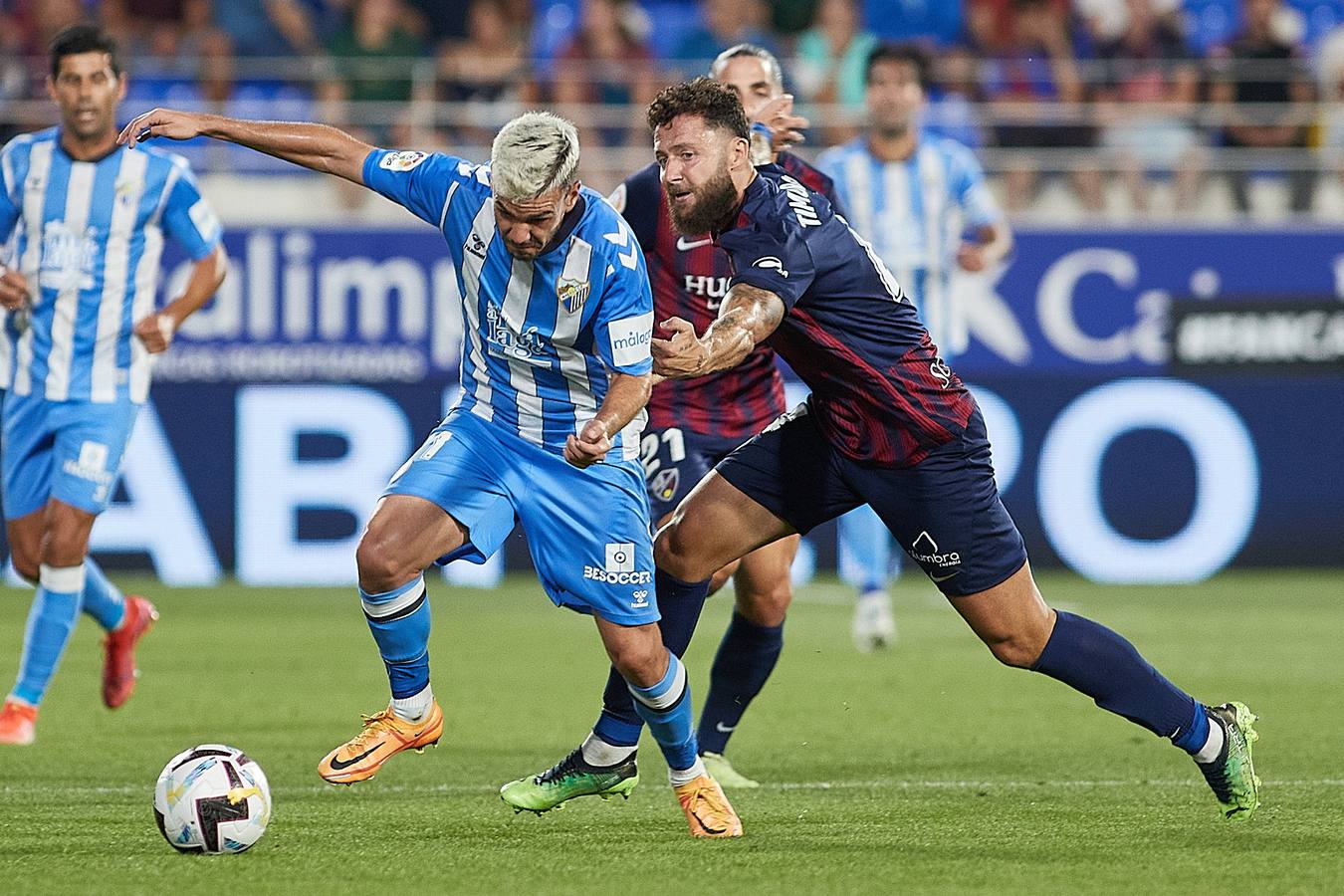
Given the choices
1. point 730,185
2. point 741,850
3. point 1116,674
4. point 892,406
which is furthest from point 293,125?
point 1116,674

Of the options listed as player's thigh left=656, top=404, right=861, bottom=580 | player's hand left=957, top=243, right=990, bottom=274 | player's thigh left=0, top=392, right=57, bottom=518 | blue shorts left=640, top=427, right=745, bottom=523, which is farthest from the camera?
player's hand left=957, top=243, right=990, bottom=274

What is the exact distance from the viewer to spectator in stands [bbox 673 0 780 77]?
14.6 metres

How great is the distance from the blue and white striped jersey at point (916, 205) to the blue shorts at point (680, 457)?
11.3 ft

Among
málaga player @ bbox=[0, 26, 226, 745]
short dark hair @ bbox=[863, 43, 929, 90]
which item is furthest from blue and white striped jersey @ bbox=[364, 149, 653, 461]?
short dark hair @ bbox=[863, 43, 929, 90]

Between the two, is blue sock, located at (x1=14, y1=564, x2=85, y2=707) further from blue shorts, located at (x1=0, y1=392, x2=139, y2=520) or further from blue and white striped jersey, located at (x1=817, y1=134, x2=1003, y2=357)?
blue and white striped jersey, located at (x1=817, y1=134, x2=1003, y2=357)

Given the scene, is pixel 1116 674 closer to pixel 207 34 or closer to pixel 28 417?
pixel 28 417

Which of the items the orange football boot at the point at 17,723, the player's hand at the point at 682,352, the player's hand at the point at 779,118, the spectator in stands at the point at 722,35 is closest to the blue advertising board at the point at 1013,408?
the spectator in stands at the point at 722,35

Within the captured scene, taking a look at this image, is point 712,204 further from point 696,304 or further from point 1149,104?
point 1149,104

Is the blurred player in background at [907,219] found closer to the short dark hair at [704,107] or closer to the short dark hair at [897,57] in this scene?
the short dark hair at [897,57]

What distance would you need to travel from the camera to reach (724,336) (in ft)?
16.8

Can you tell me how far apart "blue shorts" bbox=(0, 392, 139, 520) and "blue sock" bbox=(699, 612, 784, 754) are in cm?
250

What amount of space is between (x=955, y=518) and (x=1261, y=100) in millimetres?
9745

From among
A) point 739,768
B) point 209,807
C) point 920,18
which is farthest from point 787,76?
point 209,807

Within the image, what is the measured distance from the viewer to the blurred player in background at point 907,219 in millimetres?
10133
